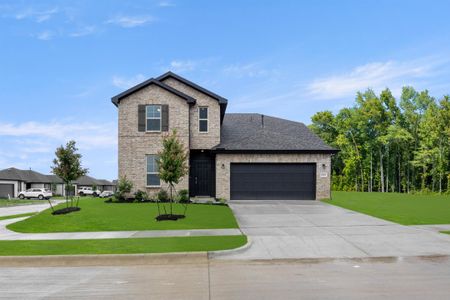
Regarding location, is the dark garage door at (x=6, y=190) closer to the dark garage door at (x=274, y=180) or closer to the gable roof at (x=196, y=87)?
the gable roof at (x=196, y=87)

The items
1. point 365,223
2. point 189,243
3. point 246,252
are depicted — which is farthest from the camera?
point 365,223

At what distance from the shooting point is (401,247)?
34.9ft

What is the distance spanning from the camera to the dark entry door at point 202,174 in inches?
1001

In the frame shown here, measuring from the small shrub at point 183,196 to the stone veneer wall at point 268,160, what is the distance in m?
2.24

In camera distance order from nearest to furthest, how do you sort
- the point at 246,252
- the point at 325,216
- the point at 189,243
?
1. the point at 246,252
2. the point at 189,243
3. the point at 325,216

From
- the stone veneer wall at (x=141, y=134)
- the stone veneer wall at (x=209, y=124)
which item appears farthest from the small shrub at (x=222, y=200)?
the stone veneer wall at (x=209, y=124)

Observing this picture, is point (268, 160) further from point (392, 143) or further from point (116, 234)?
A: point (392, 143)

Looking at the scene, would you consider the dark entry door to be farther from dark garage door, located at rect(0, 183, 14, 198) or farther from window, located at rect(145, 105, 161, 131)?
dark garage door, located at rect(0, 183, 14, 198)

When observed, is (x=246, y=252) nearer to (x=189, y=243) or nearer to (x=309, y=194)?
(x=189, y=243)

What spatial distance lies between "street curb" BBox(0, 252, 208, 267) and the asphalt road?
263 millimetres

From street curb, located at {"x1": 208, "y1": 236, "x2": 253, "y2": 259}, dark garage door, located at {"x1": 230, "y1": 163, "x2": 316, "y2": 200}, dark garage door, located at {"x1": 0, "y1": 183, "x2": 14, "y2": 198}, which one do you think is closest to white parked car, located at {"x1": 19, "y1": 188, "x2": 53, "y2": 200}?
dark garage door, located at {"x1": 0, "y1": 183, "x2": 14, "y2": 198}

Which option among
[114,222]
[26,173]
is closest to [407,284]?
[114,222]

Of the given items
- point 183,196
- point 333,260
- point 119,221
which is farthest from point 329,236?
point 183,196

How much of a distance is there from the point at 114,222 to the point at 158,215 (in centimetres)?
218
